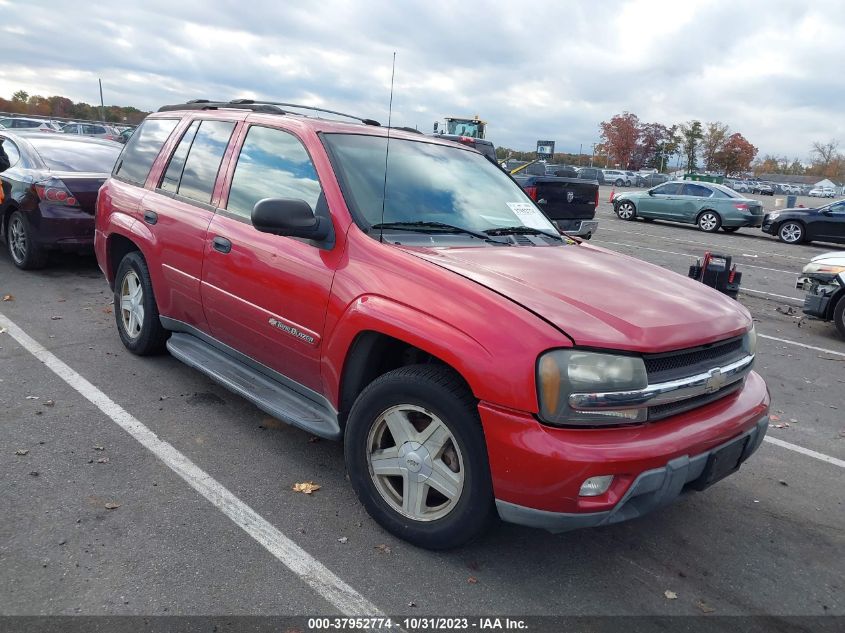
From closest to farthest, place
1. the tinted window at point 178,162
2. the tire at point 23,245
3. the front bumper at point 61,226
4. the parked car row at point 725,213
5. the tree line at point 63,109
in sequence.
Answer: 1. the tinted window at point 178,162
2. the front bumper at point 61,226
3. the tire at point 23,245
4. the parked car row at point 725,213
5. the tree line at point 63,109

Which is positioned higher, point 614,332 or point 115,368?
point 614,332

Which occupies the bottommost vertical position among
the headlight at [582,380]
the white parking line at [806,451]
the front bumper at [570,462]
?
the white parking line at [806,451]

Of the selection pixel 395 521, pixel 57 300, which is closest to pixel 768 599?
pixel 395 521

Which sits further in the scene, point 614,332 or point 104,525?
point 104,525

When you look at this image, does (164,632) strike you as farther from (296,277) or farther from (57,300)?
(57,300)

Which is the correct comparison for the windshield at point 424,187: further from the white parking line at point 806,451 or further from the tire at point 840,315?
the tire at point 840,315

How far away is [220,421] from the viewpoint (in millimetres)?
4180

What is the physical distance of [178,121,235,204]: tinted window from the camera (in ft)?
13.8

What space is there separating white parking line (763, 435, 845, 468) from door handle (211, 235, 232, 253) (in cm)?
375

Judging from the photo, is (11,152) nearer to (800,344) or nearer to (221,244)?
(221,244)

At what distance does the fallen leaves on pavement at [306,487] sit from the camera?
3410 mm

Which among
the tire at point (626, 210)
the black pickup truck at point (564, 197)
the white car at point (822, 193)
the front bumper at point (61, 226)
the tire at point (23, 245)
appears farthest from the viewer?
the white car at point (822, 193)

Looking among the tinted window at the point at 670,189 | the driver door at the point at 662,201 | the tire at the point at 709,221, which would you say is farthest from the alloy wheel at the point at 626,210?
the tire at the point at 709,221

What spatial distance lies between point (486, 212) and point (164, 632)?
2663mm
